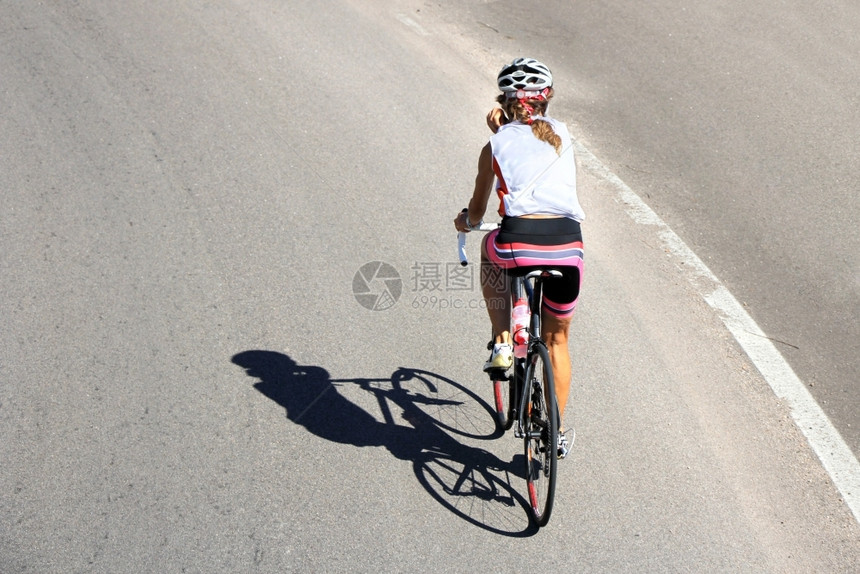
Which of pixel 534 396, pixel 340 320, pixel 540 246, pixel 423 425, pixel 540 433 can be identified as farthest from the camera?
pixel 340 320

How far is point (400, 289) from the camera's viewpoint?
5.77 metres

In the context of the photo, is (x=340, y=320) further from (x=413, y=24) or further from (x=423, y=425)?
(x=413, y=24)

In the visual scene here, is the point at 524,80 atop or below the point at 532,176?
atop

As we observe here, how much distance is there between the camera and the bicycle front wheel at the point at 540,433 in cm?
378

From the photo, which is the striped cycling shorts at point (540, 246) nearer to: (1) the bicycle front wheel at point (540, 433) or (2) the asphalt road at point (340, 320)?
(1) the bicycle front wheel at point (540, 433)

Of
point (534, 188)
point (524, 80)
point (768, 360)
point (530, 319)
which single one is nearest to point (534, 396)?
point (530, 319)

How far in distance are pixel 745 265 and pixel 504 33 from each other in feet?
14.6

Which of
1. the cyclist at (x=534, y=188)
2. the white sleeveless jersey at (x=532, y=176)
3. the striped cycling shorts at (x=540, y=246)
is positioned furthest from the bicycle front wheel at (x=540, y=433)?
the white sleeveless jersey at (x=532, y=176)

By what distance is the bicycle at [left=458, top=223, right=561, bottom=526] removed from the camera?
3795 millimetres

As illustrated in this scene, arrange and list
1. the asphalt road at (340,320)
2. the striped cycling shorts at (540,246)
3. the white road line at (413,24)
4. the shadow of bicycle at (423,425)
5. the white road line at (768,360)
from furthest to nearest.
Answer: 1. the white road line at (413,24)
2. the white road line at (768,360)
3. the shadow of bicycle at (423,425)
4. the asphalt road at (340,320)
5. the striped cycling shorts at (540,246)

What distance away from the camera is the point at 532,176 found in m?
3.75

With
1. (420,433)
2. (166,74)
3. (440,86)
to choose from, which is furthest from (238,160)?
(420,433)

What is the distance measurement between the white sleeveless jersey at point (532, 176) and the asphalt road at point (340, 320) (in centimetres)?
155

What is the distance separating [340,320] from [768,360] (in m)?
2.88
